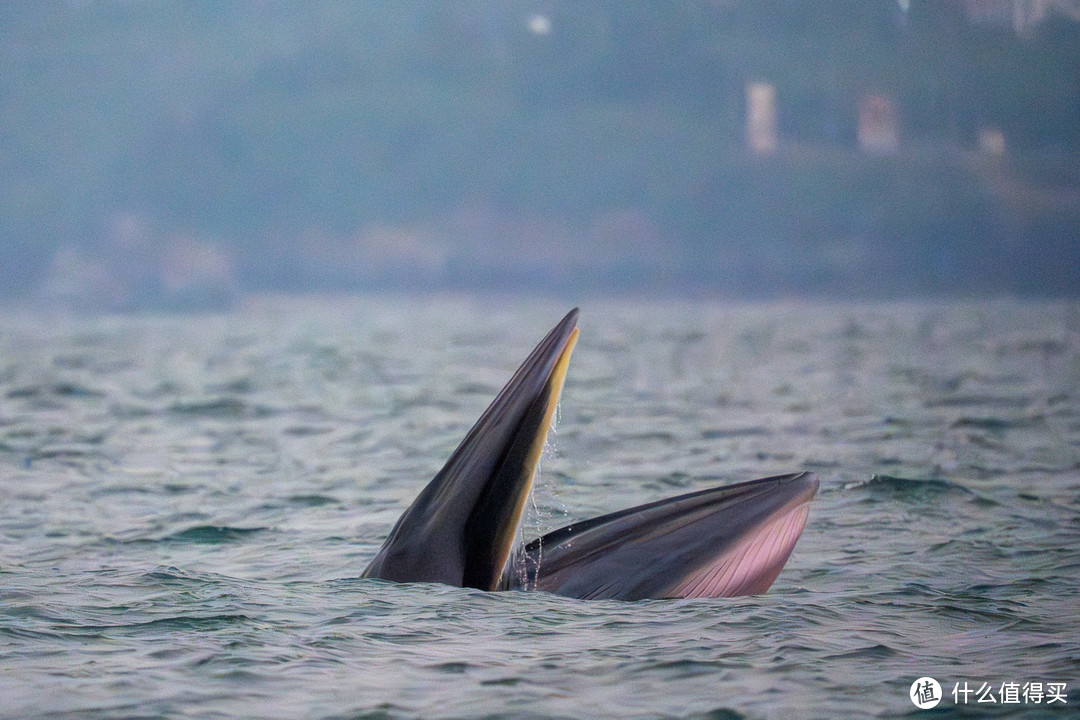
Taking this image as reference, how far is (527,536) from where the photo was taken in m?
11.6

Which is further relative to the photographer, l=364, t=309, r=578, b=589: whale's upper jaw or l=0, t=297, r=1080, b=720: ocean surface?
l=364, t=309, r=578, b=589: whale's upper jaw

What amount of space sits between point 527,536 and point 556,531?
275cm

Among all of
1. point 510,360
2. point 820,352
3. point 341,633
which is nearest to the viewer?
point 341,633

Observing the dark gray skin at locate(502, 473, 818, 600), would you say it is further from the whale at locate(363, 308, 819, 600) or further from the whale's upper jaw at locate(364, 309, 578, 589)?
the whale's upper jaw at locate(364, 309, 578, 589)

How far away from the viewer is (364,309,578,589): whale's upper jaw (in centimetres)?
788

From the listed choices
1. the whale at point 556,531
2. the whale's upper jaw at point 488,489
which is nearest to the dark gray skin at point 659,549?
the whale at point 556,531

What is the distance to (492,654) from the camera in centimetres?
754

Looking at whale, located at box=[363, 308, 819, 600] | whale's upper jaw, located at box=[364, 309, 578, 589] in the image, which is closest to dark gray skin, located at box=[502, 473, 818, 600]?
whale, located at box=[363, 308, 819, 600]

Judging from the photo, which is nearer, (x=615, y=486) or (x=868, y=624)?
(x=868, y=624)

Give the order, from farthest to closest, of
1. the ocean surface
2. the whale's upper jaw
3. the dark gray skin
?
the dark gray skin, the whale's upper jaw, the ocean surface

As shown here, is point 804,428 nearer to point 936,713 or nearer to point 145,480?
point 145,480

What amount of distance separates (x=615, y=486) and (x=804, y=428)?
584 centimetres

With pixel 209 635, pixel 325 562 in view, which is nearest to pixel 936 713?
pixel 209 635

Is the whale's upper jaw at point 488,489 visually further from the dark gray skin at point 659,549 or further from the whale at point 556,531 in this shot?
the dark gray skin at point 659,549
